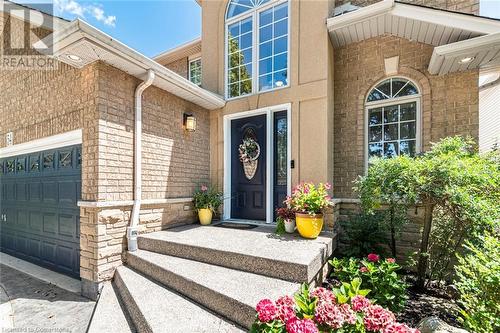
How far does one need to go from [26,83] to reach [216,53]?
4026mm

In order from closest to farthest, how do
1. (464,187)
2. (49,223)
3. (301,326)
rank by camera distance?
(301,326)
(464,187)
(49,223)

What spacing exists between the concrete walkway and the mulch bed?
3341 mm

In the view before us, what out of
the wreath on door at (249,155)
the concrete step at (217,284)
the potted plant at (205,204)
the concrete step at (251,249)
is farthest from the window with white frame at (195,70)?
the concrete step at (217,284)

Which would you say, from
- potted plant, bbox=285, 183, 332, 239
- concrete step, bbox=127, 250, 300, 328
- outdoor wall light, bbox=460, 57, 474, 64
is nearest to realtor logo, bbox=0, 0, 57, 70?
concrete step, bbox=127, 250, 300, 328

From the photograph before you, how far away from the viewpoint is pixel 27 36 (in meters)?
5.11

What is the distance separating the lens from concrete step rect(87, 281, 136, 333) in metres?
2.63

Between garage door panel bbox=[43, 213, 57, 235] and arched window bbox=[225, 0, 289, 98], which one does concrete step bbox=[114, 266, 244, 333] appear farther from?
arched window bbox=[225, 0, 289, 98]

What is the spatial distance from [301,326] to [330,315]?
0.23m

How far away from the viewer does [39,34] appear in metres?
4.31

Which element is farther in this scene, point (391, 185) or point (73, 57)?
point (73, 57)

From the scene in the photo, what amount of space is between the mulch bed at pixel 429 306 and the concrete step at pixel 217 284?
4.53ft

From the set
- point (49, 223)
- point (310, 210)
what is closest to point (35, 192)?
point (49, 223)

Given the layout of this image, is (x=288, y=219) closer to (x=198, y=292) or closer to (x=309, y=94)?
(x=198, y=292)

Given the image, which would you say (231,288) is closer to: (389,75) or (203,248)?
(203,248)
